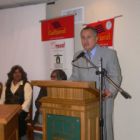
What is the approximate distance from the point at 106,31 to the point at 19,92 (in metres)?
1.60

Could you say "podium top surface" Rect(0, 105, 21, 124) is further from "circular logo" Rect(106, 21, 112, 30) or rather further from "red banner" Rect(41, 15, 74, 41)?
"red banner" Rect(41, 15, 74, 41)

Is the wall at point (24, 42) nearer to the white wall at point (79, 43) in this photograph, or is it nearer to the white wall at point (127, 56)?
the white wall at point (79, 43)

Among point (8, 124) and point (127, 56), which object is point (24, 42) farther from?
point (8, 124)

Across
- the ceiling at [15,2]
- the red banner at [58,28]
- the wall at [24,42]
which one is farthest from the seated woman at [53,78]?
the ceiling at [15,2]

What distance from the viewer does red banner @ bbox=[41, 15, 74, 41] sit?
14.2 ft

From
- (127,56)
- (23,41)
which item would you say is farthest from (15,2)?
(127,56)

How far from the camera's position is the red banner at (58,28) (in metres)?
4.34

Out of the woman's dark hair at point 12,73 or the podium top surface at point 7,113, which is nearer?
the podium top surface at point 7,113

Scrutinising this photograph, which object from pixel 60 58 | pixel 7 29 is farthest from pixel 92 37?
pixel 7 29

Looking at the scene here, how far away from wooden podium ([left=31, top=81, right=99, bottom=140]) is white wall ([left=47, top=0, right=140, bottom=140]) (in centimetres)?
126

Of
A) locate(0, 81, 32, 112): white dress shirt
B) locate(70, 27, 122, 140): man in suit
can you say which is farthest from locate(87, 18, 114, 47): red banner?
locate(0, 81, 32, 112): white dress shirt

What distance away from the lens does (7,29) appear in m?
5.00

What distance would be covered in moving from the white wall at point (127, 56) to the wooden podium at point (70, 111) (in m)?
Answer: 1.26

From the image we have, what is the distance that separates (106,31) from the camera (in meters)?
3.93
